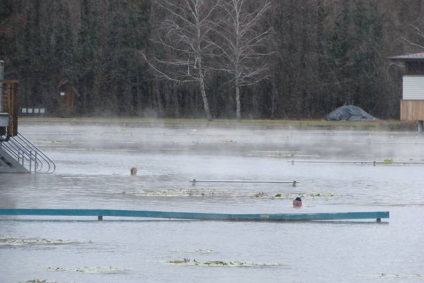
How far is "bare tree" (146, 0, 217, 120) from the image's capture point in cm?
8100

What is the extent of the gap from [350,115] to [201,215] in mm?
61368

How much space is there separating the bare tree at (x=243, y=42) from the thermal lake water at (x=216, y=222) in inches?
1366

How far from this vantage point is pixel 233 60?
80875 millimetres

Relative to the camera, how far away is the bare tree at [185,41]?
3189 inches

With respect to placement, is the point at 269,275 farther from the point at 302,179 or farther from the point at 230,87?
the point at 230,87

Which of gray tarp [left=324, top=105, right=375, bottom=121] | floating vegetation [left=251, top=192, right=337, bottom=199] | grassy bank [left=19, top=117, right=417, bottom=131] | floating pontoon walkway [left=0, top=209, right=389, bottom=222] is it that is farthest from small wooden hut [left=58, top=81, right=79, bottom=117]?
floating pontoon walkway [left=0, top=209, right=389, bottom=222]

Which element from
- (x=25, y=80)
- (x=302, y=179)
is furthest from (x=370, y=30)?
(x=302, y=179)

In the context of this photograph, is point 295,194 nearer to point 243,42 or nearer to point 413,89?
point 413,89

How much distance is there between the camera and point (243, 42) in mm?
82938

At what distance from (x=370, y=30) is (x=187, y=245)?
70354 millimetres

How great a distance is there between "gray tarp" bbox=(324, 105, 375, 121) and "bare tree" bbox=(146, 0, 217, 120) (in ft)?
29.4

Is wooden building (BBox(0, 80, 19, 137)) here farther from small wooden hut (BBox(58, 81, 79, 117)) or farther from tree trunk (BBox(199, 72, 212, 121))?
small wooden hut (BBox(58, 81, 79, 117))

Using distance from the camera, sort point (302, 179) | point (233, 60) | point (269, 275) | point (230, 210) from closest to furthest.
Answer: point (269, 275)
point (230, 210)
point (302, 179)
point (233, 60)

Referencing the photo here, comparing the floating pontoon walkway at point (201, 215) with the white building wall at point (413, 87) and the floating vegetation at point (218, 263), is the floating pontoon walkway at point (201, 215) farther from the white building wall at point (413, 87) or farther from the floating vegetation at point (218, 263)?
the white building wall at point (413, 87)
